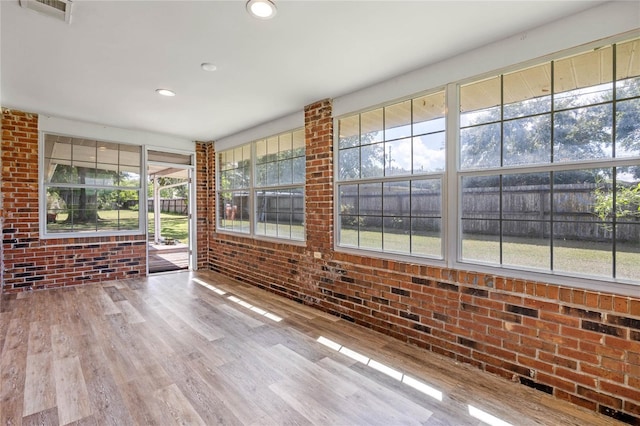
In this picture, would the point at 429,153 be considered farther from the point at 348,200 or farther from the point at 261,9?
the point at 261,9

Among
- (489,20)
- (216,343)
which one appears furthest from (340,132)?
(216,343)

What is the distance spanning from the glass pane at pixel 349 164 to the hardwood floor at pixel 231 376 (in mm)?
1678

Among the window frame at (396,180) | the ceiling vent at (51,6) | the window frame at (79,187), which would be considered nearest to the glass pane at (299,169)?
the window frame at (396,180)

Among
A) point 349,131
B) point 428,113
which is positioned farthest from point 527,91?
point 349,131

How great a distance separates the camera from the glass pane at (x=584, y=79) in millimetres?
1969

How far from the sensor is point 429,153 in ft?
9.17

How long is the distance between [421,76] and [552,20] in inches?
38.7

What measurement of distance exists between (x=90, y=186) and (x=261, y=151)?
114 inches

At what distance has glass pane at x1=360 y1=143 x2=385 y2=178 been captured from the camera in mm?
3184

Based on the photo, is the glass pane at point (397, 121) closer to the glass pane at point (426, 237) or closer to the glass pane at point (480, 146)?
the glass pane at point (480, 146)

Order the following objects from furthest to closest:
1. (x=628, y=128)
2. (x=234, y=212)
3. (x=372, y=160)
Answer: (x=234, y=212), (x=372, y=160), (x=628, y=128)

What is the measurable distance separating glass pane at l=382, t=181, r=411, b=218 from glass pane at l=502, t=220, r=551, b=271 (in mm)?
876

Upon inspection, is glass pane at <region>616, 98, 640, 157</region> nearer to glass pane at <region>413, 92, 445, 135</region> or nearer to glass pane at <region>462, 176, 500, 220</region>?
glass pane at <region>462, 176, 500, 220</region>

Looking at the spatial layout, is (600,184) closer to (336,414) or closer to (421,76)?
(421,76)
